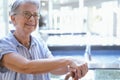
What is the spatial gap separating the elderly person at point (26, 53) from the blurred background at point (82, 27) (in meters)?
1.89

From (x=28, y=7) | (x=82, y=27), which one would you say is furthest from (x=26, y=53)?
(x=82, y=27)

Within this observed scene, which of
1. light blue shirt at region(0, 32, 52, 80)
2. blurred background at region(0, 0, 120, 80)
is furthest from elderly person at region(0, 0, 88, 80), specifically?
blurred background at region(0, 0, 120, 80)

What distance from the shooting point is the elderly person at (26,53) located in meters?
0.79

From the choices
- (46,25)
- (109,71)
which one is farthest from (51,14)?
(109,71)

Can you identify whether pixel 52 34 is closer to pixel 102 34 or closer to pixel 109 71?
pixel 102 34

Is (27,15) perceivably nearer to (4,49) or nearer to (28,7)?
(28,7)

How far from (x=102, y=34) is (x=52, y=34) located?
634 millimetres

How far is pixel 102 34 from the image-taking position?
3041mm

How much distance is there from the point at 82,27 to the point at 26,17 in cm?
213

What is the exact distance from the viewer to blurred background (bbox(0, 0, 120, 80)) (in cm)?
291

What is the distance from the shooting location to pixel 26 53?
94 cm

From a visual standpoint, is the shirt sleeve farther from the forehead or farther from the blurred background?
the blurred background

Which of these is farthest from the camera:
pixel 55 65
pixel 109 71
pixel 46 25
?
pixel 46 25

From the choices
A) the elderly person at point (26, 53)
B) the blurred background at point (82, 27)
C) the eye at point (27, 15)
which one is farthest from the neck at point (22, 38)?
the blurred background at point (82, 27)
